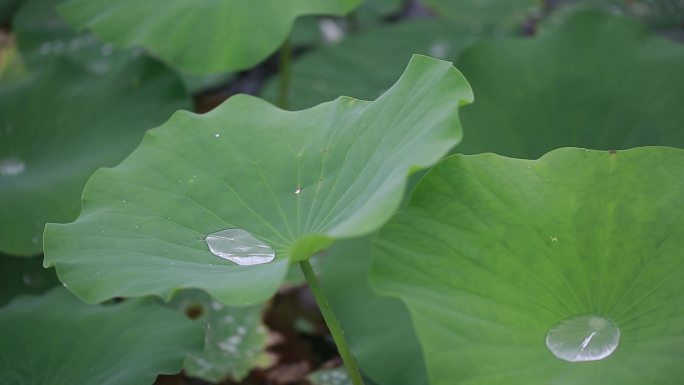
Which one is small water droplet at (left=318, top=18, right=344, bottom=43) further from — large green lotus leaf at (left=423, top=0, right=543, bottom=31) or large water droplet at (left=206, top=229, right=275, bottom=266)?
large water droplet at (left=206, top=229, right=275, bottom=266)

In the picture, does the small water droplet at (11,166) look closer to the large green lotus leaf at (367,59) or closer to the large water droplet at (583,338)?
the large green lotus leaf at (367,59)

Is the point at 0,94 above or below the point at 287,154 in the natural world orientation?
below

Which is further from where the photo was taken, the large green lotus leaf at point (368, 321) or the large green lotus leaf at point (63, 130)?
the large green lotus leaf at point (63, 130)

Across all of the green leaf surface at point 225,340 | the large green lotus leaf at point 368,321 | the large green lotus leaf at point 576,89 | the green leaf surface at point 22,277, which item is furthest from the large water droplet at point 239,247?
the green leaf surface at point 22,277

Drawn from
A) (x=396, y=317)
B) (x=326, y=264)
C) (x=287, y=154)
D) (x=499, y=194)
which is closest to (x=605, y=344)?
(x=499, y=194)

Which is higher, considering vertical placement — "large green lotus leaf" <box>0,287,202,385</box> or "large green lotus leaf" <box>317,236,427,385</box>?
"large green lotus leaf" <box>317,236,427,385</box>

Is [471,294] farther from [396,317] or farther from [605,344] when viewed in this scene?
[396,317]

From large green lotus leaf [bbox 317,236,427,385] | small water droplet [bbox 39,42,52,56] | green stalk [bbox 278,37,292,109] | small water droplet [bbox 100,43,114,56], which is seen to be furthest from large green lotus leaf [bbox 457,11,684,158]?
small water droplet [bbox 39,42,52,56]
